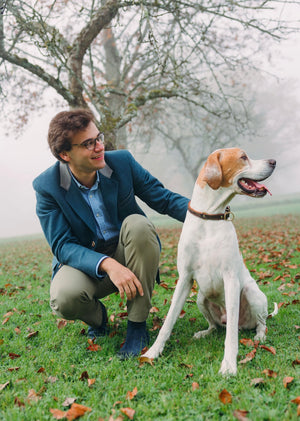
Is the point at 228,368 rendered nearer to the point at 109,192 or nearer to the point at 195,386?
the point at 195,386

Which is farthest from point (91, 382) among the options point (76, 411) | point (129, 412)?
point (129, 412)

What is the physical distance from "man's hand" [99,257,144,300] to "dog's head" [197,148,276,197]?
864mm

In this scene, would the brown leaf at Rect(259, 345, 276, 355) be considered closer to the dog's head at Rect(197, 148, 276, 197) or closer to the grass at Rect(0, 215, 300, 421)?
the grass at Rect(0, 215, 300, 421)

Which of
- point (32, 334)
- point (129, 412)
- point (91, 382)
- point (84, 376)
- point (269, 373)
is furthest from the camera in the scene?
point (32, 334)

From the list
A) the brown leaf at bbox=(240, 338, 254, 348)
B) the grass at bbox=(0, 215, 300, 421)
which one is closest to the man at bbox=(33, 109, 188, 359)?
the grass at bbox=(0, 215, 300, 421)

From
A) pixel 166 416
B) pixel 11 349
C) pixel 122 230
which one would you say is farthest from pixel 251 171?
pixel 11 349

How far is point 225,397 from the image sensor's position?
1963mm

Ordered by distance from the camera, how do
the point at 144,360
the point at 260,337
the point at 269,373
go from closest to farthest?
the point at 269,373, the point at 144,360, the point at 260,337

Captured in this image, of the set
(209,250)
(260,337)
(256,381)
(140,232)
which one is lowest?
(260,337)

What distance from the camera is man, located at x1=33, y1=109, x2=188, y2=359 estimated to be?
9.04 feet

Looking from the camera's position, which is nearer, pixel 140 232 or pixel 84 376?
pixel 84 376

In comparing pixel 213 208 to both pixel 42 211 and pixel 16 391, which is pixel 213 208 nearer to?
pixel 42 211

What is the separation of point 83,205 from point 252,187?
1339mm

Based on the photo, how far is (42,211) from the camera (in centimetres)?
301
